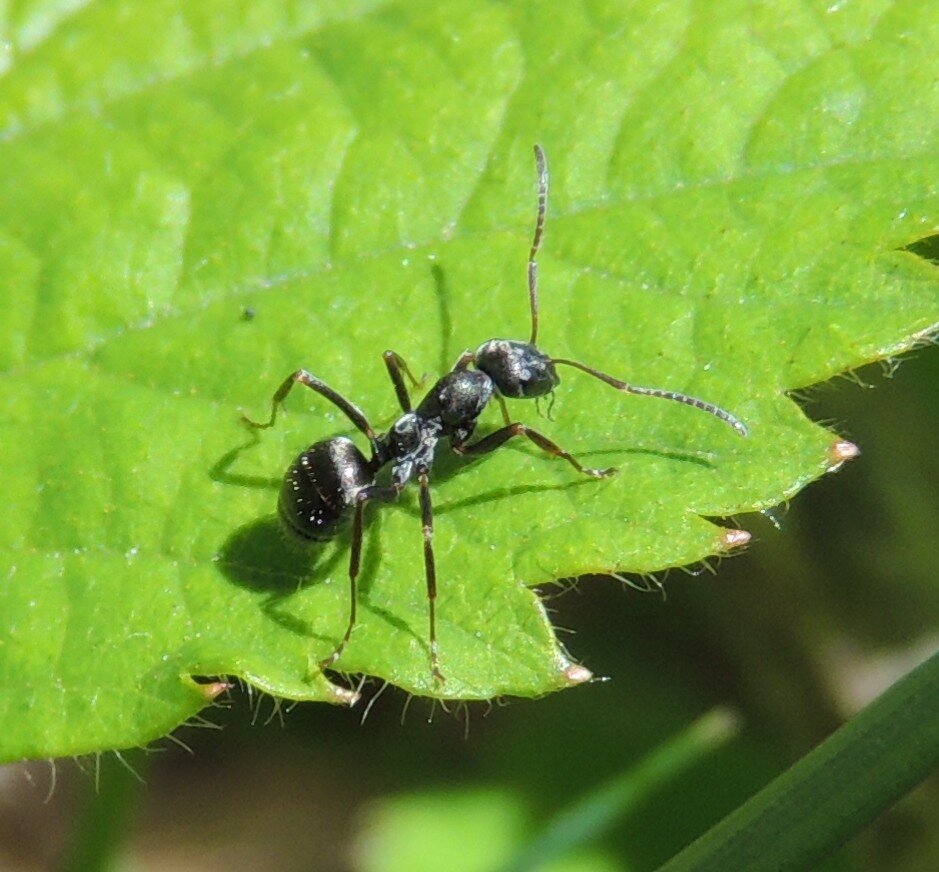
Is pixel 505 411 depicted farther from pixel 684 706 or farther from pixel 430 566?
pixel 684 706

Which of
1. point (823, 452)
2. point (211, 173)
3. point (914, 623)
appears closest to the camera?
point (823, 452)

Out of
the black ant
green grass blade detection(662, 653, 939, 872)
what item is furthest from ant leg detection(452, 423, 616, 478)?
green grass blade detection(662, 653, 939, 872)

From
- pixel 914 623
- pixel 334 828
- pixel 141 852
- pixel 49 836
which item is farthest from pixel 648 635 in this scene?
pixel 49 836

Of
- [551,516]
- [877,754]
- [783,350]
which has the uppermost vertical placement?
[783,350]

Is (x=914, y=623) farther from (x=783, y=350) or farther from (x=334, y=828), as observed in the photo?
(x=334, y=828)

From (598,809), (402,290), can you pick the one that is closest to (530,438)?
(402,290)

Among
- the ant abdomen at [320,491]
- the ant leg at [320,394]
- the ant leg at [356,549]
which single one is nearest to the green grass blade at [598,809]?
the ant leg at [356,549]
